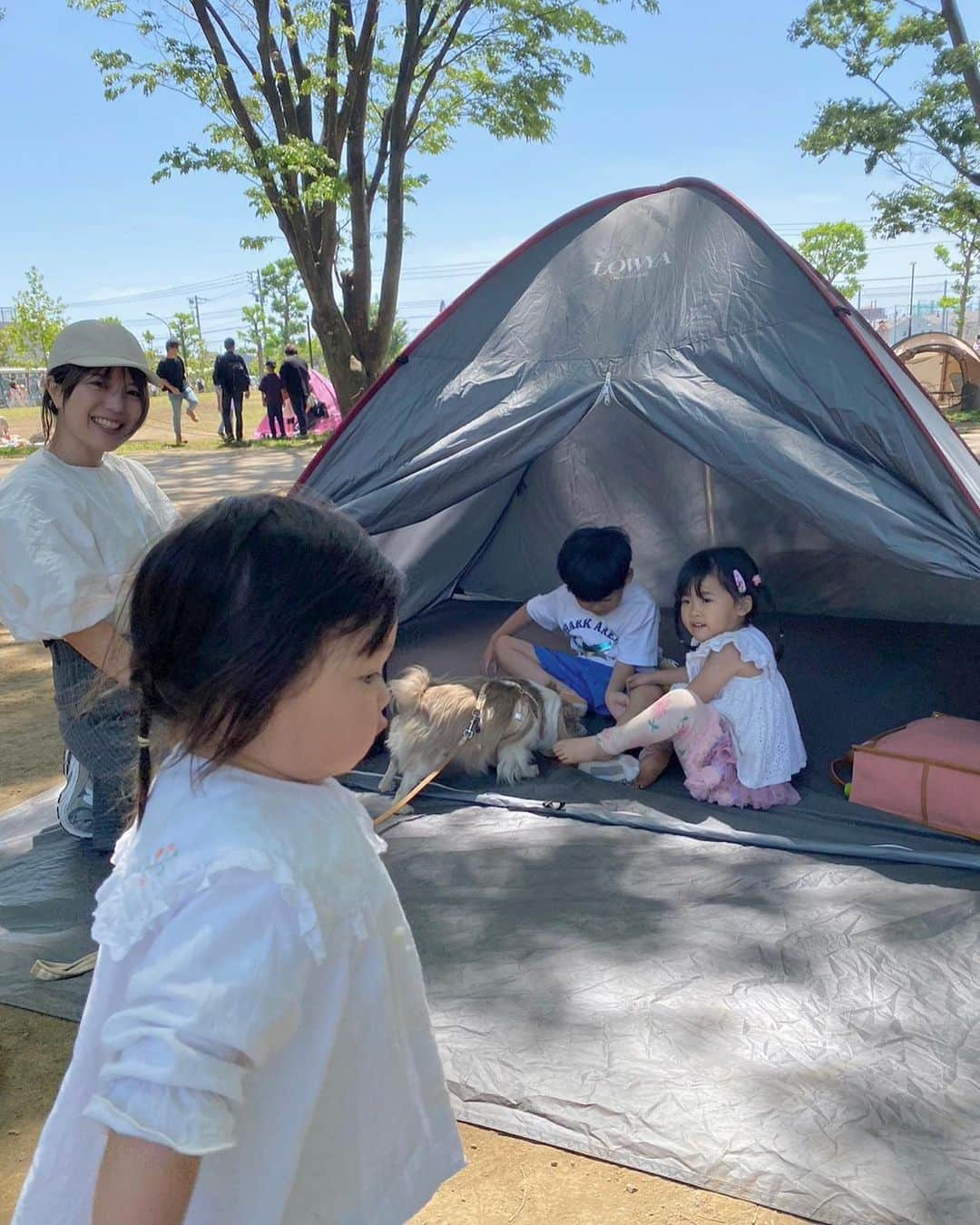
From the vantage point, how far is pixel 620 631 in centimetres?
372

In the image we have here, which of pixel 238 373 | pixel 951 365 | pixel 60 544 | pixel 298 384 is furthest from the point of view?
pixel 951 365

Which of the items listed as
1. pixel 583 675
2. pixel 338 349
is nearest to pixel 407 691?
pixel 583 675

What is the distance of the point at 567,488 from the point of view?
4918 millimetres

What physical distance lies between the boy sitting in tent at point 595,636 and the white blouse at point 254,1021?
266 cm

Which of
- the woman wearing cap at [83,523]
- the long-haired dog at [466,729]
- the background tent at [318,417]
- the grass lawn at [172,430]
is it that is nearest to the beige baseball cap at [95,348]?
the woman wearing cap at [83,523]

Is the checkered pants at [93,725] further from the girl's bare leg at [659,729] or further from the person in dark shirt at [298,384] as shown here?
the person in dark shirt at [298,384]

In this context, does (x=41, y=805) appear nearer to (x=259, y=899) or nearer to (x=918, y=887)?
(x=918, y=887)

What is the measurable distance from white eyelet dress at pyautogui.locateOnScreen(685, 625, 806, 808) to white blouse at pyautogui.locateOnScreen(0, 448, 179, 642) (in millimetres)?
1629

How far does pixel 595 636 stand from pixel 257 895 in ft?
9.97

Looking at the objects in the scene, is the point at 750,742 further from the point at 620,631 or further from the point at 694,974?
the point at 694,974

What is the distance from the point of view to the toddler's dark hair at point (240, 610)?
0.82m

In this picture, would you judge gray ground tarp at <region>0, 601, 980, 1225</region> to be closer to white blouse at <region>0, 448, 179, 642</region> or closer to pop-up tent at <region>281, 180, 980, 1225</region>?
pop-up tent at <region>281, 180, 980, 1225</region>

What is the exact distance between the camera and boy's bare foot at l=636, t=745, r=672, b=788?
3182 mm

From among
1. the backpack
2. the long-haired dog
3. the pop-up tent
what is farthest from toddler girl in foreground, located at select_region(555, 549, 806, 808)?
the backpack
